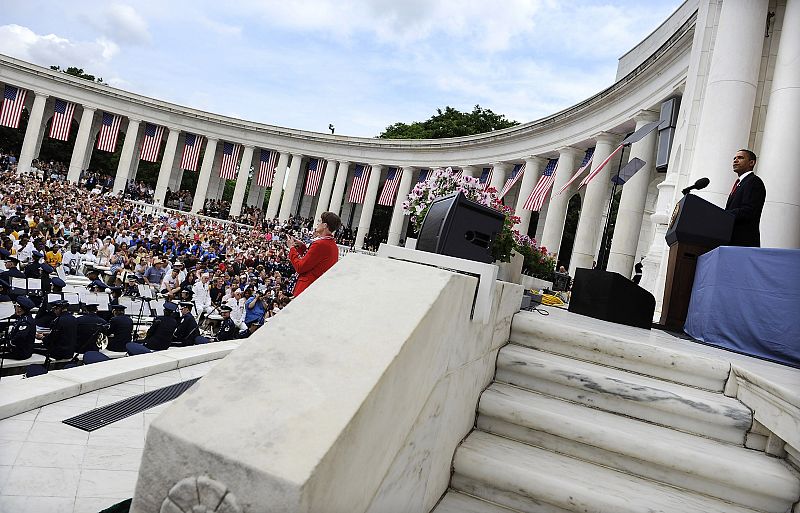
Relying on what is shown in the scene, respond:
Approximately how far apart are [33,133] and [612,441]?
207 ft

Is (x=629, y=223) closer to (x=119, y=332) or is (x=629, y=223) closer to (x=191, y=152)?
(x=119, y=332)

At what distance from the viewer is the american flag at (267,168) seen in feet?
178

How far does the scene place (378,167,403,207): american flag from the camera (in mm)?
47156

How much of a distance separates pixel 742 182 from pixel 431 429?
23.5 feet

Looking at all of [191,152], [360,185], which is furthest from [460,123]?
[191,152]

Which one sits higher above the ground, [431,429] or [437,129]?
[437,129]

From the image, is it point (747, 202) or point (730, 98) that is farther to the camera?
point (730, 98)

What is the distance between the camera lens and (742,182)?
24.4ft

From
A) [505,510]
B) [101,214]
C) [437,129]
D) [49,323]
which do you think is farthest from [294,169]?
[505,510]

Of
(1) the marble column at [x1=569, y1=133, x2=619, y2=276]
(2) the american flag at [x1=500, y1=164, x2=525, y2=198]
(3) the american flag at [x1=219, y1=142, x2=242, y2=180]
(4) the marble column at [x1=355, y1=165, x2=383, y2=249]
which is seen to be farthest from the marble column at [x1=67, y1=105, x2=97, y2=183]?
(1) the marble column at [x1=569, y1=133, x2=619, y2=276]

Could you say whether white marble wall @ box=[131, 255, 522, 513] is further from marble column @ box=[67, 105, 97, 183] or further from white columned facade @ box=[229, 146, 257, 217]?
marble column @ box=[67, 105, 97, 183]

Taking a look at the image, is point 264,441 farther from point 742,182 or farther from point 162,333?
point 162,333

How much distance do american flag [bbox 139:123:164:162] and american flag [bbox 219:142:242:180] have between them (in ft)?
21.6

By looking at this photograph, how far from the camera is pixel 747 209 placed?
7.28 m
